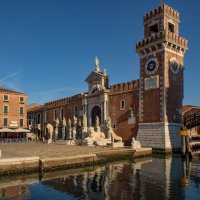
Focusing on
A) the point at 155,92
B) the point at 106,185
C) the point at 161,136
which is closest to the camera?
the point at 106,185

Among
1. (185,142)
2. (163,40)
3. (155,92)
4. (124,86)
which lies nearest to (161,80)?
(155,92)

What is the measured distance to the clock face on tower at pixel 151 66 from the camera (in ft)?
105

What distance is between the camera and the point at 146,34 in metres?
34.4

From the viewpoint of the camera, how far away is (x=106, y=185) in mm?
13852

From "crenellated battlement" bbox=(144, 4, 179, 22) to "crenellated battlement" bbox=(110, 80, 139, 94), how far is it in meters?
8.11

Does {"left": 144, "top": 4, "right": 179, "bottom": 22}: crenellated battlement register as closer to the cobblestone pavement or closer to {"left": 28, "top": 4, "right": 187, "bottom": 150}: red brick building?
{"left": 28, "top": 4, "right": 187, "bottom": 150}: red brick building

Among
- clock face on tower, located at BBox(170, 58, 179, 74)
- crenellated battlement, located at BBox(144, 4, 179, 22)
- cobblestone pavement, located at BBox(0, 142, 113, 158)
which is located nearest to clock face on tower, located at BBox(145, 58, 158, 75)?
clock face on tower, located at BBox(170, 58, 179, 74)

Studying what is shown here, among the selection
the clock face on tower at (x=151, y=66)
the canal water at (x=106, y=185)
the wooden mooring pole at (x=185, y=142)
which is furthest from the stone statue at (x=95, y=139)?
the canal water at (x=106, y=185)

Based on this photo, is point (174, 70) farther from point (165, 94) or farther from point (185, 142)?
point (185, 142)

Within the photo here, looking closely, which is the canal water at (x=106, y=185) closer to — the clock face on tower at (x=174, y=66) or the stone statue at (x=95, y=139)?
the stone statue at (x=95, y=139)

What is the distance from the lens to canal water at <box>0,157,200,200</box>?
12.0m

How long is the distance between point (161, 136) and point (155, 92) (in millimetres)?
4999

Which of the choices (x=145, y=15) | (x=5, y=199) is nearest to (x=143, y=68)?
(x=145, y=15)

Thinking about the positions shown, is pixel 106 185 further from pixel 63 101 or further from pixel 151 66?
pixel 63 101
